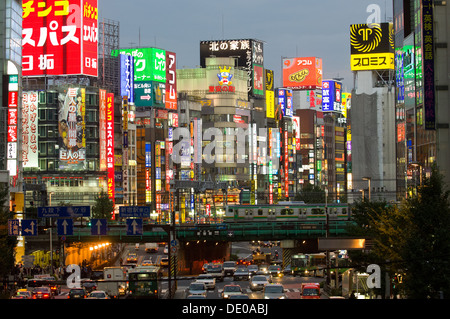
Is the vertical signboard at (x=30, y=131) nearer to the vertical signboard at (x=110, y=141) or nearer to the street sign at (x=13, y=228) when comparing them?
the vertical signboard at (x=110, y=141)

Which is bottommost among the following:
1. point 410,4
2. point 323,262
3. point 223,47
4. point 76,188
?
point 323,262

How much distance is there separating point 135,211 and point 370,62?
9655 cm

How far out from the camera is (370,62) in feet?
497

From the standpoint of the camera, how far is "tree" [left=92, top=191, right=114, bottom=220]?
102938 millimetres

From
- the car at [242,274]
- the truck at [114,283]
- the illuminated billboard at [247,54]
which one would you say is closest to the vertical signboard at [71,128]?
the car at [242,274]

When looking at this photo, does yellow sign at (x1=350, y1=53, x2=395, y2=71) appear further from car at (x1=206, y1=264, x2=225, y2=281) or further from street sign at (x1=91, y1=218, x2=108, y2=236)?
street sign at (x1=91, y1=218, x2=108, y2=236)

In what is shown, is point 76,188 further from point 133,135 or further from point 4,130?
point 4,130

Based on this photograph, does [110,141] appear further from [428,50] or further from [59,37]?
[428,50]

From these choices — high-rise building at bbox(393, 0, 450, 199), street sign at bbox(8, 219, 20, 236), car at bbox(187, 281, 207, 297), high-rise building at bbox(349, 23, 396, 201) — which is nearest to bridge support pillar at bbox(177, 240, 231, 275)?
high-rise building at bbox(393, 0, 450, 199)

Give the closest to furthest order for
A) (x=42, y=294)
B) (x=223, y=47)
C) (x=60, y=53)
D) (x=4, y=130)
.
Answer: (x=42, y=294), (x=4, y=130), (x=60, y=53), (x=223, y=47)

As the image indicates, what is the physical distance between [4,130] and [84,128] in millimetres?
39973

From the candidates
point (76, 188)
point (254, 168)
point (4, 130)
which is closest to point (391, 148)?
point (254, 168)

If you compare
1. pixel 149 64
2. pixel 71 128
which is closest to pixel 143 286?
pixel 71 128

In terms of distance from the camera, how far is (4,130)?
74.6 metres
